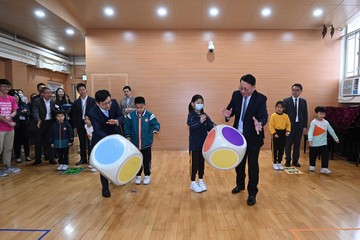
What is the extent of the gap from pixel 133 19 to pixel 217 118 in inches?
123

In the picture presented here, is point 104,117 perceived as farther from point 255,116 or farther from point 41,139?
point 41,139

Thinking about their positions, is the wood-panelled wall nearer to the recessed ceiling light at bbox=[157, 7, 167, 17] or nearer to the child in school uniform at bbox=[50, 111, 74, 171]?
the recessed ceiling light at bbox=[157, 7, 167, 17]

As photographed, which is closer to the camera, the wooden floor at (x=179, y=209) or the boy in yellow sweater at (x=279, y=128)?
the wooden floor at (x=179, y=209)

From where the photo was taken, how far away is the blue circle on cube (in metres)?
2.29

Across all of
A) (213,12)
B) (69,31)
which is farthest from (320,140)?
(69,31)

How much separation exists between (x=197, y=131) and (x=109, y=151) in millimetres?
1272

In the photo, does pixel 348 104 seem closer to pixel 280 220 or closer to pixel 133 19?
pixel 280 220

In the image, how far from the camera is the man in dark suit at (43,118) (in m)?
4.70

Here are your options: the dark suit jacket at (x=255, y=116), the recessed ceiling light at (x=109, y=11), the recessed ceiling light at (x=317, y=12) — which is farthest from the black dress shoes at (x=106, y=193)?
the recessed ceiling light at (x=317, y=12)

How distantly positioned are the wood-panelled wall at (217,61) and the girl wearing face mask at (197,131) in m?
3.12

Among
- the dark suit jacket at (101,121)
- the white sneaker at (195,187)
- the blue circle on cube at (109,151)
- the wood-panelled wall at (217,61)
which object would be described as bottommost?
the white sneaker at (195,187)

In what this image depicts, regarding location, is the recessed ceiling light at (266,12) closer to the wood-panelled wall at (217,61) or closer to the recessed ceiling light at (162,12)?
the wood-panelled wall at (217,61)

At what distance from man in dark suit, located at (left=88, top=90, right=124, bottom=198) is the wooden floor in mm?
545

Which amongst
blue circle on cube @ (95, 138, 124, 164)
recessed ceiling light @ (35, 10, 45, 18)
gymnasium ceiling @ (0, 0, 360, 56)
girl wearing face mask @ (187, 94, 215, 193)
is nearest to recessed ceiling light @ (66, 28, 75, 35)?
gymnasium ceiling @ (0, 0, 360, 56)
